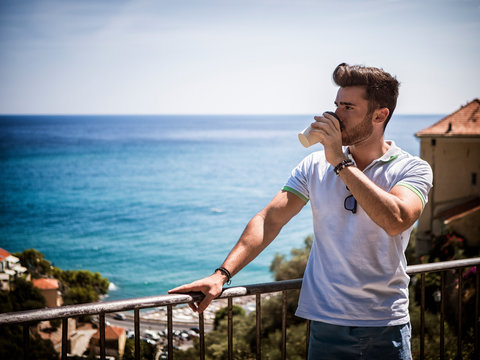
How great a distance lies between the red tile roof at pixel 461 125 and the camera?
21438mm

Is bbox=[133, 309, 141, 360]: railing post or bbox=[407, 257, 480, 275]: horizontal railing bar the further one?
bbox=[407, 257, 480, 275]: horizontal railing bar

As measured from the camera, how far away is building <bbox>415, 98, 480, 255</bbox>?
2145 cm

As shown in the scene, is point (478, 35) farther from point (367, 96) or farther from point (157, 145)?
point (157, 145)

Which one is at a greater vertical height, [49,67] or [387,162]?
[49,67]

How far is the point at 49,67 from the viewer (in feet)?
519

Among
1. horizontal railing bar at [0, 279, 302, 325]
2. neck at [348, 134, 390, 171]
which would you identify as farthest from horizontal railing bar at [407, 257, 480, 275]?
neck at [348, 134, 390, 171]

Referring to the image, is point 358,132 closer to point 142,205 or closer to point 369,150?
point 369,150

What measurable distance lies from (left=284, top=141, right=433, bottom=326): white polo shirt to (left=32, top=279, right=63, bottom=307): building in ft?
103

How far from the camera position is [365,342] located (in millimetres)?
1993

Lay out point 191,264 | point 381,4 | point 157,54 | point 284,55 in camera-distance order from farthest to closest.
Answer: point 157,54 < point 284,55 < point 191,264 < point 381,4

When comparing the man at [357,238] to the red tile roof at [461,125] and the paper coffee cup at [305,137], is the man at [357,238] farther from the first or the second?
the red tile roof at [461,125]

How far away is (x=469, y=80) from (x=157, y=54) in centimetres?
10277

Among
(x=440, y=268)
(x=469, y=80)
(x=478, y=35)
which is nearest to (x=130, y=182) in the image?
(x=469, y=80)

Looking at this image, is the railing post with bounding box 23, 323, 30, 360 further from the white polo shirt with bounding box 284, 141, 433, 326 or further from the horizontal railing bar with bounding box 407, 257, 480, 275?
the horizontal railing bar with bounding box 407, 257, 480, 275
